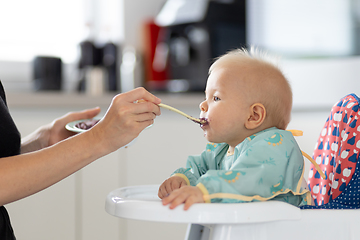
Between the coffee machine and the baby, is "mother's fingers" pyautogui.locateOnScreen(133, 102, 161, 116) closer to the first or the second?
the baby

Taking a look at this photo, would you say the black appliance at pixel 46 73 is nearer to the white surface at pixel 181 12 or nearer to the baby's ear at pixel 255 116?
the white surface at pixel 181 12

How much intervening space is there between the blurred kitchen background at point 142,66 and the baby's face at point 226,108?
78cm

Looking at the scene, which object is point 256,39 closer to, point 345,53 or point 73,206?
point 345,53

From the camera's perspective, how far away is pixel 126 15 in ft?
8.30

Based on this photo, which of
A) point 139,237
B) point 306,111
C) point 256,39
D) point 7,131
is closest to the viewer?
point 7,131

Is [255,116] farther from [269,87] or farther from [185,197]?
[185,197]

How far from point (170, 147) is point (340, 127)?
3.17 ft

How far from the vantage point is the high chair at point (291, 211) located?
0.69 metres

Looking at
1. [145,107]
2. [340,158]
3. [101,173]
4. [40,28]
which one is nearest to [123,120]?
[145,107]

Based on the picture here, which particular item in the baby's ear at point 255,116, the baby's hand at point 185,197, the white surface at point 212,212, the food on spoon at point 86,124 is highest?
the baby's ear at point 255,116

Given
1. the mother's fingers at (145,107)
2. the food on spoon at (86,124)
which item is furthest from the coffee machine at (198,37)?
the mother's fingers at (145,107)

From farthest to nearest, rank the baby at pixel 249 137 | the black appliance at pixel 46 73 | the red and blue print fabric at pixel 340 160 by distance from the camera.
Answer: the black appliance at pixel 46 73 < the red and blue print fabric at pixel 340 160 < the baby at pixel 249 137

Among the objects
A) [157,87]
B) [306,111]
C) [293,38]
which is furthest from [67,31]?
[306,111]

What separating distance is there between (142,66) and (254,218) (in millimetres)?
1908
